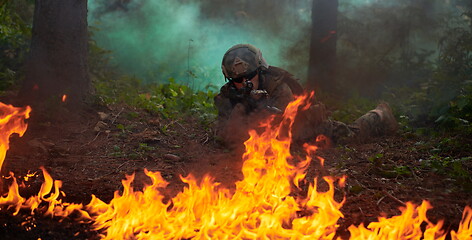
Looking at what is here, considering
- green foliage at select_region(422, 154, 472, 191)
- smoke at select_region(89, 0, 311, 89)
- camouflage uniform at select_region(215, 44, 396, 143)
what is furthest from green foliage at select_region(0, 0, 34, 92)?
green foliage at select_region(422, 154, 472, 191)

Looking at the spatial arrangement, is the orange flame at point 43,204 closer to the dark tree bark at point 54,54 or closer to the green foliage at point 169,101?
the dark tree bark at point 54,54

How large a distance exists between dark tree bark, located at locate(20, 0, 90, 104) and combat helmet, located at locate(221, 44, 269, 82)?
2.56m

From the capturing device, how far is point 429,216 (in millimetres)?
3670

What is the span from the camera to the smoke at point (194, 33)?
13.4 metres

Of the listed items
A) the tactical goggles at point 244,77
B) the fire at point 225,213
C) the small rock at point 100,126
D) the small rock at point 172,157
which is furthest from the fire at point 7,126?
the tactical goggles at point 244,77

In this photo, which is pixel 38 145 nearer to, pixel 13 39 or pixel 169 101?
pixel 169 101

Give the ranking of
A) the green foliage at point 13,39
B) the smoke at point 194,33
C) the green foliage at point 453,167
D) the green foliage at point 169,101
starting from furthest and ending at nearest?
the smoke at point 194,33, the green foliage at point 169,101, the green foliage at point 13,39, the green foliage at point 453,167

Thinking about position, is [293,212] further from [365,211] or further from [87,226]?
[87,226]

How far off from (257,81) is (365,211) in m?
2.69

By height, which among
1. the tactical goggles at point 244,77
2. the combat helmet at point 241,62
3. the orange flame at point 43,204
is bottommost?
the orange flame at point 43,204

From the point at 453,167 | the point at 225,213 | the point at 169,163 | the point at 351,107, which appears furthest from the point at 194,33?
the point at 225,213

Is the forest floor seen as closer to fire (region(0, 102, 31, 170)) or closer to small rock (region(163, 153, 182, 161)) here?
small rock (region(163, 153, 182, 161))

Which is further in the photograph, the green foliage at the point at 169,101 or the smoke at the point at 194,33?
the smoke at the point at 194,33

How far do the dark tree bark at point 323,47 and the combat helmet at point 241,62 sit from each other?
496 cm
